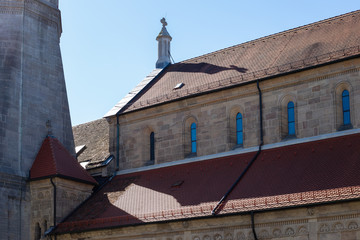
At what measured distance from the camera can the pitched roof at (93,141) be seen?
41375mm

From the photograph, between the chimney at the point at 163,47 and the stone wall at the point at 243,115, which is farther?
the chimney at the point at 163,47

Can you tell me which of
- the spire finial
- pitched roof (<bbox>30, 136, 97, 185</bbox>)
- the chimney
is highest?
the spire finial

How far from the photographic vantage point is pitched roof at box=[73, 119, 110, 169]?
4138cm

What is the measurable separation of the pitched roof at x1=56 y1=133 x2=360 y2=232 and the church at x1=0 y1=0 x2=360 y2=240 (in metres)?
0.08

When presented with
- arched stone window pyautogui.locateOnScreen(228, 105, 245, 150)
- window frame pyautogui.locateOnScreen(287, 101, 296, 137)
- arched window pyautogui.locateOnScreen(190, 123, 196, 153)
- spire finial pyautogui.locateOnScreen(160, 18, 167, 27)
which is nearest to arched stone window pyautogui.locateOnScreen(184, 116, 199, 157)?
arched window pyautogui.locateOnScreen(190, 123, 196, 153)

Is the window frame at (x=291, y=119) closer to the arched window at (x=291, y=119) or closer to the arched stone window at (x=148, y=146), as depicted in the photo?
the arched window at (x=291, y=119)

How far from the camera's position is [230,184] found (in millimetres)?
32719

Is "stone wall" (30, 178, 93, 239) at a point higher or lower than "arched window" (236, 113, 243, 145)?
lower

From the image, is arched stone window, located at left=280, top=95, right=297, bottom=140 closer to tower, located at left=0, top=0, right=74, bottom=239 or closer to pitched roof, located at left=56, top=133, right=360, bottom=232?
pitched roof, located at left=56, top=133, right=360, bottom=232

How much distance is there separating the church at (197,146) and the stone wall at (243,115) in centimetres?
6

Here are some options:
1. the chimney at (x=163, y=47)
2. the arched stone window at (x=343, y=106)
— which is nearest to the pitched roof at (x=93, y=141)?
the chimney at (x=163, y=47)

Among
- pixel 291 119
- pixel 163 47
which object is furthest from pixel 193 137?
pixel 163 47

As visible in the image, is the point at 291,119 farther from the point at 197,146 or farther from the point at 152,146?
the point at 152,146

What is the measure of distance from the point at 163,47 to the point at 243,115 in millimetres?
12489
